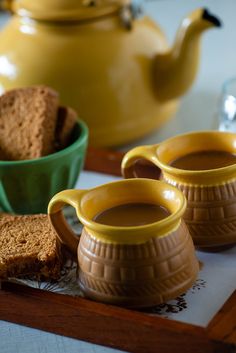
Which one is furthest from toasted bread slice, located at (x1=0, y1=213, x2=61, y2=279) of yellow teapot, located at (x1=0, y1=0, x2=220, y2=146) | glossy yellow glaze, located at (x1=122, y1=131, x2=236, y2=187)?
yellow teapot, located at (x1=0, y1=0, x2=220, y2=146)

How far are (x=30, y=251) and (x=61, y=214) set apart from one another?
51mm

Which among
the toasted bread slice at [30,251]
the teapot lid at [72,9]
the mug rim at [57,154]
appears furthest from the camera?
the teapot lid at [72,9]

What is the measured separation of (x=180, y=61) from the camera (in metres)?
1.10

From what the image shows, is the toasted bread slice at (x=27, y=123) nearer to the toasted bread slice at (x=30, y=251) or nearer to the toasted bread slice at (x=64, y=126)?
the toasted bread slice at (x=64, y=126)

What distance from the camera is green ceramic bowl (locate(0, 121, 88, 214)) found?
85cm

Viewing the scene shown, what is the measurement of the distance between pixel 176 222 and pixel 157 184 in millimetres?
58

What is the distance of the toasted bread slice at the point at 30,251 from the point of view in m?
0.73

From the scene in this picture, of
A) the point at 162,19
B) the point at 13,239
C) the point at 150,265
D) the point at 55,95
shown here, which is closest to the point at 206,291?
the point at 150,265

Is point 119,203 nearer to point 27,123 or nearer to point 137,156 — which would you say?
point 137,156

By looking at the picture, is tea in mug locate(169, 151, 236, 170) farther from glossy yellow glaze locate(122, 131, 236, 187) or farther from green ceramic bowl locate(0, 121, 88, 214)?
green ceramic bowl locate(0, 121, 88, 214)

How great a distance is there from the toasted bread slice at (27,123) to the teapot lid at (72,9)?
163 mm

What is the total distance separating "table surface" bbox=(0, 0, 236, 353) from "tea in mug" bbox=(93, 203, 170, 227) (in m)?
0.11

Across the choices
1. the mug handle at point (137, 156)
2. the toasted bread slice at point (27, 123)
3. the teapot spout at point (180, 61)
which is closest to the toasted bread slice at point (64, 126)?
the toasted bread slice at point (27, 123)

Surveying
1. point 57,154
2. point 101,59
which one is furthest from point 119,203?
point 101,59
